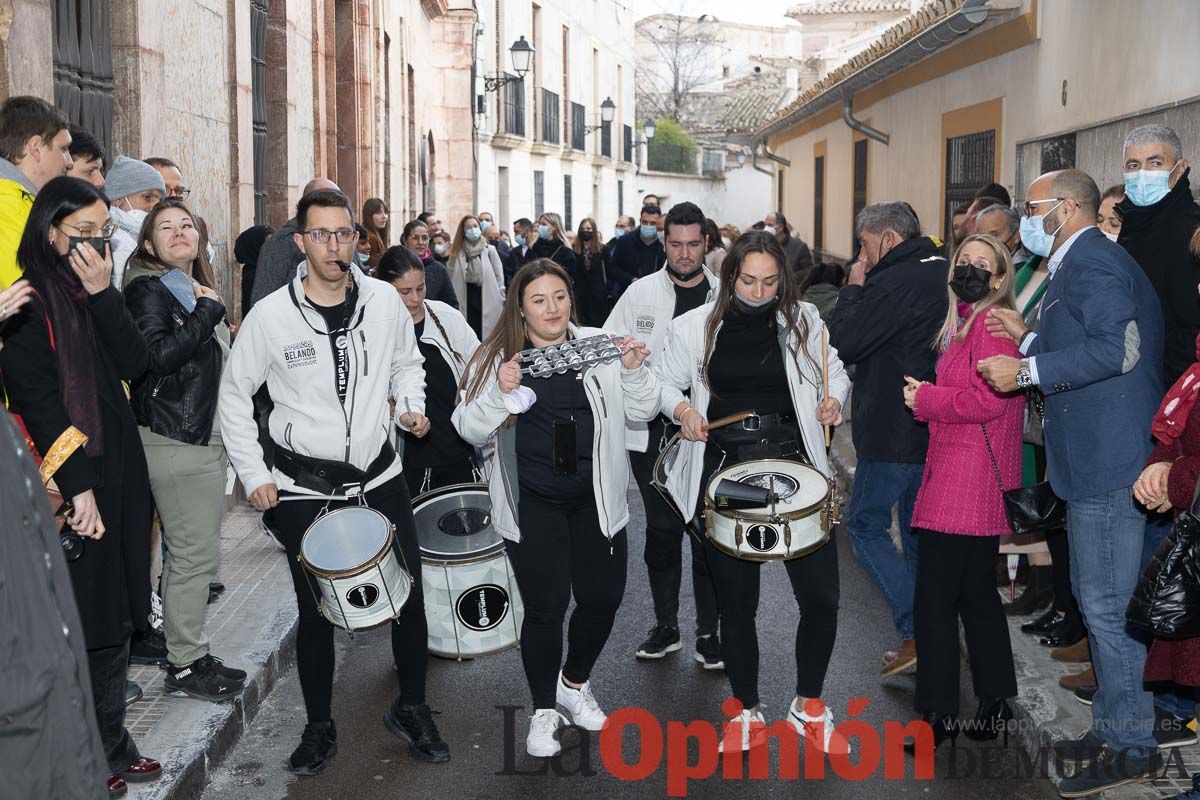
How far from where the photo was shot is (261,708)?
5754mm

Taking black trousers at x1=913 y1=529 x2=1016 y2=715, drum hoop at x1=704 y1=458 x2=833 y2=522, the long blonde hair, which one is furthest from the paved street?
the long blonde hair

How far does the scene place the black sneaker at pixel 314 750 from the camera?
16.3 feet

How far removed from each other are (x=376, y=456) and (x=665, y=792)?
156cm

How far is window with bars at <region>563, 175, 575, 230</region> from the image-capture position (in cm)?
4075

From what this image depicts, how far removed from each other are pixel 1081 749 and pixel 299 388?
3.00 meters

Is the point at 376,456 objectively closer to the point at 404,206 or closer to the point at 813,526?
the point at 813,526

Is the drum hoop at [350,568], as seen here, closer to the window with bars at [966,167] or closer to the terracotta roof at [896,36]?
the terracotta roof at [896,36]

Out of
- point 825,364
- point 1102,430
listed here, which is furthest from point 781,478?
point 1102,430

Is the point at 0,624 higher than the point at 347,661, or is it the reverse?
the point at 0,624

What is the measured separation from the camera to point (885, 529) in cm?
591

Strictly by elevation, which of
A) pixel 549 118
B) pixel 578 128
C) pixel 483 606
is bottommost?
pixel 483 606

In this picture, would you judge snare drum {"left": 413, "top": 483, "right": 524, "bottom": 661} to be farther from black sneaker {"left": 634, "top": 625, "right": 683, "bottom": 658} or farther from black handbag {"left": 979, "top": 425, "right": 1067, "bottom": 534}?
black handbag {"left": 979, "top": 425, "right": 1067, "bottom": 534}

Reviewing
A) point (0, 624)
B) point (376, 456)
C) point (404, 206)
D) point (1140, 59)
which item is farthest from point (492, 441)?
point (404, 206)

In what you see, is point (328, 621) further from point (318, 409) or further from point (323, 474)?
point (318, 409)
